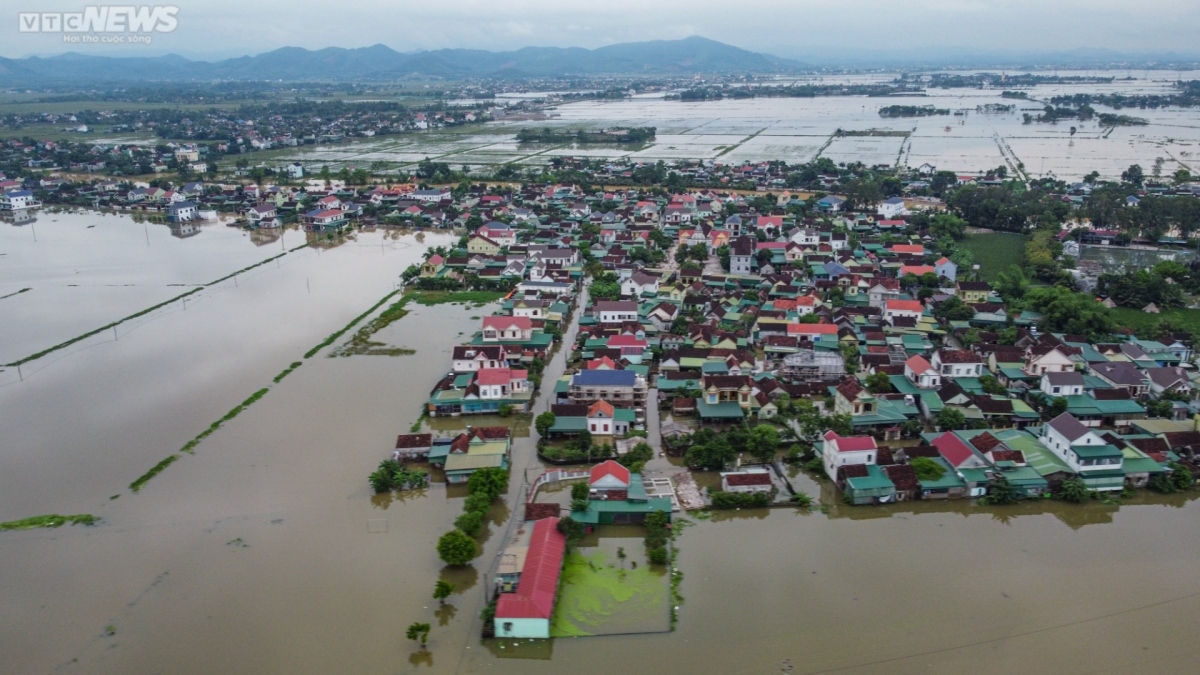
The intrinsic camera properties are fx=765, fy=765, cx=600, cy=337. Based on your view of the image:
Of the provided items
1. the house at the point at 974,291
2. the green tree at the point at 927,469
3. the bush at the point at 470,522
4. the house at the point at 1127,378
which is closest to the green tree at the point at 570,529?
the bush at the point at 470,522

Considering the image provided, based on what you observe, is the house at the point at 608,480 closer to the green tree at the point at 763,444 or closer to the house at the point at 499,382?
the green tree at the point at 763,444

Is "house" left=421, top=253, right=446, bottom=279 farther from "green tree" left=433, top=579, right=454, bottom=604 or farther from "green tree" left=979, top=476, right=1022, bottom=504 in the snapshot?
"green tree" left=979, top=476, right=1022, bottom=504

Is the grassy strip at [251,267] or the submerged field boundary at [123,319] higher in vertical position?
the grassy strip at [251,267]

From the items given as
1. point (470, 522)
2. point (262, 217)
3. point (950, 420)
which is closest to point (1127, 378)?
point (950, 420)

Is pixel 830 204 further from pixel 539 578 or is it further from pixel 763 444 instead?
pixel 539 578

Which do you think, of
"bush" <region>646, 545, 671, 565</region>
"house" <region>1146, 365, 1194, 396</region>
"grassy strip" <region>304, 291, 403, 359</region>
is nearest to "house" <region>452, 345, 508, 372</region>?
"grassy strip" <region>304, 291, 403, 359</region>

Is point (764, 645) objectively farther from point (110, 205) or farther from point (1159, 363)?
point (110, 205)
